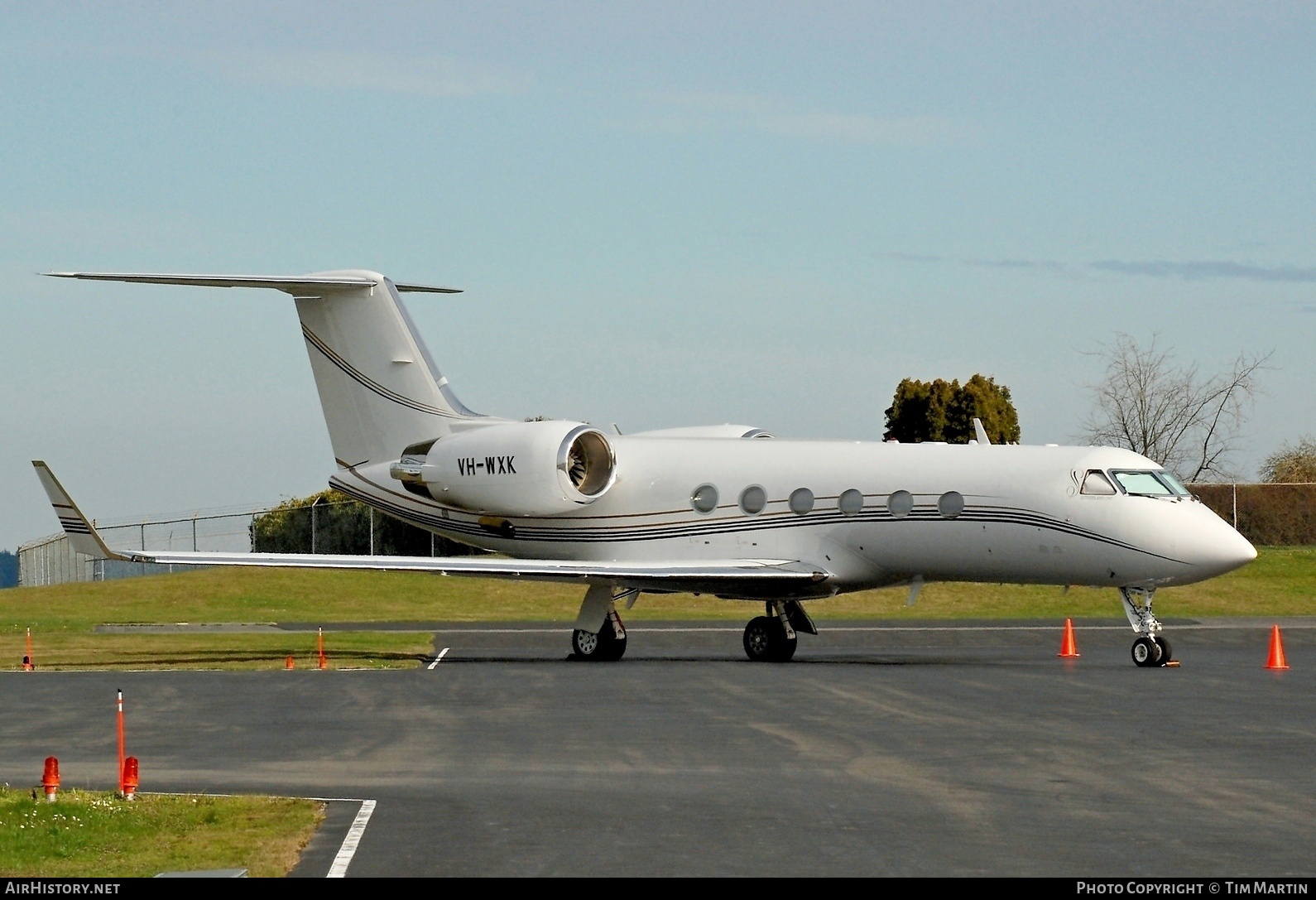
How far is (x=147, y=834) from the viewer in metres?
11.8

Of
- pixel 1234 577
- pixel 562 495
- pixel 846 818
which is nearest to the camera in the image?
pixel 846 818

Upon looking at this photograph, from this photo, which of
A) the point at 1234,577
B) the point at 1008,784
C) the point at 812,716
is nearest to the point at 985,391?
the point at 1234,577

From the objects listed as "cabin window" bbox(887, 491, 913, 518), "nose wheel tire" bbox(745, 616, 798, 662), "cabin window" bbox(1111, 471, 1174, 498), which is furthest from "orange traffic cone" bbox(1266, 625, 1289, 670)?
"nose wheel tire" bbox(745, 616, 798, 662)

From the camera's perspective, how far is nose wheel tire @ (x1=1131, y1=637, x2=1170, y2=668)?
85.8 ft

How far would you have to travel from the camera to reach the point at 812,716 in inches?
766

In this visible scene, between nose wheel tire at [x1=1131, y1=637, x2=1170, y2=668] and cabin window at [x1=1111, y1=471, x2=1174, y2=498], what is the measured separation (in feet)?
6.78

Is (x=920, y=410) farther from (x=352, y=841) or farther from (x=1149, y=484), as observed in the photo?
(x=352, y=841)

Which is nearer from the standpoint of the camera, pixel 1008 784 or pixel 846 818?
pixel 846 818

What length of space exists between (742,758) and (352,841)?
16.7ft

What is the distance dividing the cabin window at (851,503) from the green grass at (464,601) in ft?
57.3

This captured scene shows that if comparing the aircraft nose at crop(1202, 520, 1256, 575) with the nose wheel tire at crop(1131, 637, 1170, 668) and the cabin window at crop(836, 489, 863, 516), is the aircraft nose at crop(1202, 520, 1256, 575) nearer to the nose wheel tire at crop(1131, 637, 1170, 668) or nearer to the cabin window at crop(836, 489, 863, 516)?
the nose wheel tire at crop(1131, 637, 1170, 668)

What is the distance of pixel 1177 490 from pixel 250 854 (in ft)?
62.2

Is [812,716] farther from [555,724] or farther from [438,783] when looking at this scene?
[438,783]

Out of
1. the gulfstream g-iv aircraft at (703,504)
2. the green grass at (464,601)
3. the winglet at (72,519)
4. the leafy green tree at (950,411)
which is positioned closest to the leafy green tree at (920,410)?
the leafy green tree at (950,411)
